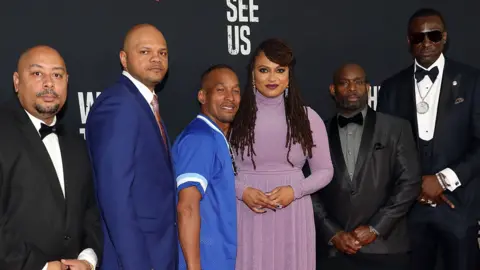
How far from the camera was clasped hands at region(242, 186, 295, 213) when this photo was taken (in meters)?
3.17

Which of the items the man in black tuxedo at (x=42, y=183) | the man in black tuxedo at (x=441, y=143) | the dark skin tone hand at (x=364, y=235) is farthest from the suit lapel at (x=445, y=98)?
the man in black tuxedo at (x=42, y=183)

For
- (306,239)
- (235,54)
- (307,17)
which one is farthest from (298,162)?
(307,17)

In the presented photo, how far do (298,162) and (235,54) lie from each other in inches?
56.1

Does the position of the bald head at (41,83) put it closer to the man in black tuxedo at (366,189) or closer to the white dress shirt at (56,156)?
the white dress shirt at (56,156)

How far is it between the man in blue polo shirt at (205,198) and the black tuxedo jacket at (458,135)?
5.23 feet

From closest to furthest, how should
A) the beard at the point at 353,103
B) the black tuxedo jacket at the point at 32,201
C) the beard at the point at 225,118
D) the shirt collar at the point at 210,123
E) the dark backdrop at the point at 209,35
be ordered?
the black tuxedo jacket at the point at 32,201 → the shirt collar at the point at 210,123 → the beard at the point at 225,118 → the beard at the point at 353,103 → the dark backdrop at the point at 209,35

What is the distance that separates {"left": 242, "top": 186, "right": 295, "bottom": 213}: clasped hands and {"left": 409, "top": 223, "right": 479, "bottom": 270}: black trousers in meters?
1.26

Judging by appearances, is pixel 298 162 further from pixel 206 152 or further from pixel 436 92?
pixel 436 92

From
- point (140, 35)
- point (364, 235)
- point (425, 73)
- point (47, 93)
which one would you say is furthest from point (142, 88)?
point (425, 73)

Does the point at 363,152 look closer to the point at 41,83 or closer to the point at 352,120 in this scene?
the point at 352,120

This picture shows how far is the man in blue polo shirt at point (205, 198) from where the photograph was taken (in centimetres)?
281

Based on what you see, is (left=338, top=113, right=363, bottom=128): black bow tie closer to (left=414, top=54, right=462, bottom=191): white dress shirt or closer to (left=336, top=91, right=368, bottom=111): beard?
(left=336, top=91, right=368, bottom=111): beard

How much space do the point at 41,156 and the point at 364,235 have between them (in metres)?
2.00

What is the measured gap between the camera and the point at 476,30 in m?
4.95
